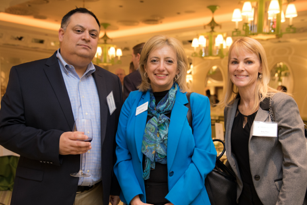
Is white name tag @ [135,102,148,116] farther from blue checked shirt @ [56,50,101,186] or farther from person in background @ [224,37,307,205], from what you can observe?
person in background @ [224,37,307,205]

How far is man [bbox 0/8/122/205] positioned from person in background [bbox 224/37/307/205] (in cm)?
85

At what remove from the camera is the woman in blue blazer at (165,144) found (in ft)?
4.95

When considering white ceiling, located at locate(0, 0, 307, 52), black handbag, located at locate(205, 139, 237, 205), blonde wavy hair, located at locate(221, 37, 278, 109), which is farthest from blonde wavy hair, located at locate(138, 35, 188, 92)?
white ceiling, located at locate(0, 0, 307, 52)

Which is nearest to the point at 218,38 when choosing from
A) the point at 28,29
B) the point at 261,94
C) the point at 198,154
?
the point at 261,94

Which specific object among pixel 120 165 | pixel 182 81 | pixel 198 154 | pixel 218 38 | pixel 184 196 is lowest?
pixel 184 196

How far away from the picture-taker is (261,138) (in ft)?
5.03

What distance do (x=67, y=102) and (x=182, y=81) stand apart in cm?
75

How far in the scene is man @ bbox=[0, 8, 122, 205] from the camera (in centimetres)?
148

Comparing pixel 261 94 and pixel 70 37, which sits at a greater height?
pixel 70 37

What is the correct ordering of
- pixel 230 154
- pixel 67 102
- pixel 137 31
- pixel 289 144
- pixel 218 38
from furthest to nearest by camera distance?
1. pixel 137 31
2. pixel 218 38
3. pixel 230 154
4. pixel 67 102
5. pixel 289 144

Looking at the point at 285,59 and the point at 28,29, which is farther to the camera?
the point at 28,29

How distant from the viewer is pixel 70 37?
1.70 meters

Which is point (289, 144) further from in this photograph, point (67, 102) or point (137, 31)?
point (137, 31)

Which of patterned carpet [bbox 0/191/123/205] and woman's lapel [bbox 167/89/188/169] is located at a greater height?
woman's lapel [bbox 167/89/188/169]
